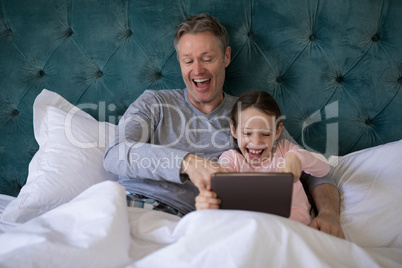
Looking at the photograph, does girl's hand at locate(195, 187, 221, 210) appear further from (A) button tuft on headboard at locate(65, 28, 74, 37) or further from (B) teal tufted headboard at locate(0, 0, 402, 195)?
(A) button tuft on headboard at locate(65, 28, 74, 37)

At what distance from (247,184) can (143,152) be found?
40 cm

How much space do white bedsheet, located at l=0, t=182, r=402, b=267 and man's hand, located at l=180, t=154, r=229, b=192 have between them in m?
0.15

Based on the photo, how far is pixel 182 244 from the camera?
2.38 ft

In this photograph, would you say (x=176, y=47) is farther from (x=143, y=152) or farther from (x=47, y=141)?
(x=47, y=141)

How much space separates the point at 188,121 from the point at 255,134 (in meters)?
0.32

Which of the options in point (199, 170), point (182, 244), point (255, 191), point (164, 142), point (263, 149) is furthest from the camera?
point (164, 142)

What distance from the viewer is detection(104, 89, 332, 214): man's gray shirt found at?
106cm

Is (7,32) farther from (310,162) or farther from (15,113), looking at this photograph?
(310,162)

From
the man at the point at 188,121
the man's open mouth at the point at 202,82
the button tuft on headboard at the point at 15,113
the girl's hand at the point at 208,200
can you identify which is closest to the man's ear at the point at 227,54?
the man at the point at 188,121

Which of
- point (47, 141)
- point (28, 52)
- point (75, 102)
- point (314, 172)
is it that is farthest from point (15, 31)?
point (314, 172)

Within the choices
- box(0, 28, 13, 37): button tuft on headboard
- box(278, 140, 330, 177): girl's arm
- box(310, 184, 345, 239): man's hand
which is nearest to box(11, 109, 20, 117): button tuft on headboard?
box(0, 28, 13, 37): button tuft on headboard

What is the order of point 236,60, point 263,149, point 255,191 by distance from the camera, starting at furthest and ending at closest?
point 236,60 < point 263,149 < point 255,191

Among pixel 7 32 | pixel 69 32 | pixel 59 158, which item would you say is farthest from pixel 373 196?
pixel 7 32

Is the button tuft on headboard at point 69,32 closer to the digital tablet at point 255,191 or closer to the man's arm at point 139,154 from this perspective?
the man's arm at point 139,154
